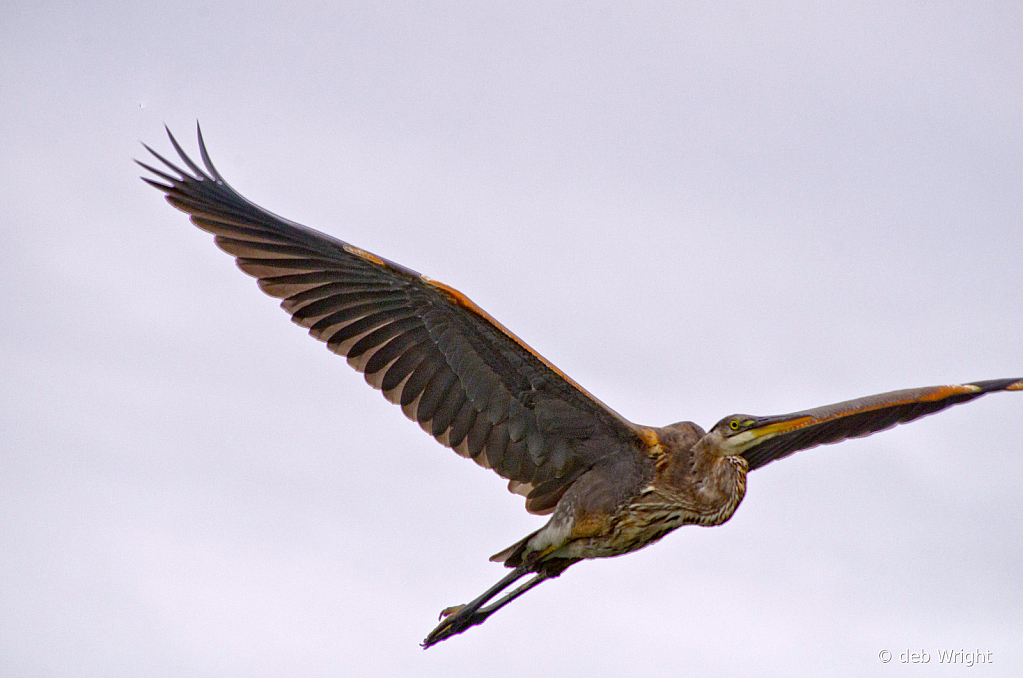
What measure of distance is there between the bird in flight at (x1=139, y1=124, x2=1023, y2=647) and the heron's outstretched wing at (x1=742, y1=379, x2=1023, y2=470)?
22 mm

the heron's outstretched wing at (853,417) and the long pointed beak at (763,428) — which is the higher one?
the heron's outstretched wing at (853,417)

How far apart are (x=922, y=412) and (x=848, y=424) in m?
0.68

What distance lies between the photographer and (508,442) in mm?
10461

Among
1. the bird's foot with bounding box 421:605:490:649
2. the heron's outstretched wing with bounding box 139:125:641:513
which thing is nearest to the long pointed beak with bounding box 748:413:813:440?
the heron's outstretched wing with bounding box 139:125:641:513

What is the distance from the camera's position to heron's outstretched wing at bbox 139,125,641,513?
985 cm

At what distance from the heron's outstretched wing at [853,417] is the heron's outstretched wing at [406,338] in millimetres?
1417

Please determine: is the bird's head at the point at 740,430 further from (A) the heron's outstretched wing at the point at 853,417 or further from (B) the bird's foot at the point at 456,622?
(B) the bird's foot at the point at 456,622

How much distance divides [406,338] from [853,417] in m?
4.31

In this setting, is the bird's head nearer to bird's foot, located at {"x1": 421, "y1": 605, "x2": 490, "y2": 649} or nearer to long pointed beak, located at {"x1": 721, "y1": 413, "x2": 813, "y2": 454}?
long pointed beak, located at {"x1": 721, "y1": 413, "x2": 813, "y2": 454}

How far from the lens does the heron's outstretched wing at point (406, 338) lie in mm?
9852

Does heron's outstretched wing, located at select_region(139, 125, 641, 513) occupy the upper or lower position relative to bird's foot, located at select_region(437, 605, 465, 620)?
upper

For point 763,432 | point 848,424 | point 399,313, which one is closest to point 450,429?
point 399,313

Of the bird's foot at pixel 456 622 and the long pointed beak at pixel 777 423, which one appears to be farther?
the bird's foot at pixel 456 622

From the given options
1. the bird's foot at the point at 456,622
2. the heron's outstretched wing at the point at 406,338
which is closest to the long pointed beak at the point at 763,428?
the heron's outstretched wing at the point at 406,338
